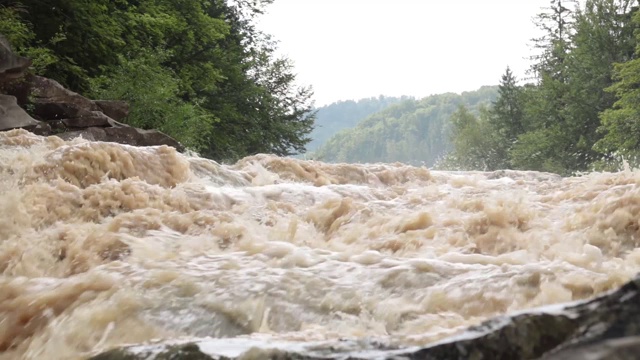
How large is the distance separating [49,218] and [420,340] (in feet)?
13.2

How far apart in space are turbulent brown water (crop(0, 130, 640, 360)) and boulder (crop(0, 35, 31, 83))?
6.52ft

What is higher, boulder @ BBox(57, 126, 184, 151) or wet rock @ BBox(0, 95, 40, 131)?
wet rock @ BBox(0, 95, 40, 131)

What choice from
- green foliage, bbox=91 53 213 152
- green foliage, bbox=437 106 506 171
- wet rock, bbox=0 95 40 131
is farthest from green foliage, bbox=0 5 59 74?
green foliage, bbox=437 106 506 171

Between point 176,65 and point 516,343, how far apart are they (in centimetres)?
1608

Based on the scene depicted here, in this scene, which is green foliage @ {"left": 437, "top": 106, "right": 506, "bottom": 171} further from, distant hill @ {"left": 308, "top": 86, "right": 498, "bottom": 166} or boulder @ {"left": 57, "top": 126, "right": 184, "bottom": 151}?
distant hill @ {"left": 308, "top": 86, "right": 498, "bottom": 166}

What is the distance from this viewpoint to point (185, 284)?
3393 millimetres

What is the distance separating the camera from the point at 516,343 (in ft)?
6.18

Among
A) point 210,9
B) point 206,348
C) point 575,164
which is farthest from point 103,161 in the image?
point 575,164

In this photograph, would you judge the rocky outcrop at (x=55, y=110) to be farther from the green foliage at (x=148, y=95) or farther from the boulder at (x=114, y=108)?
the green foliage at (x=148, y=95)

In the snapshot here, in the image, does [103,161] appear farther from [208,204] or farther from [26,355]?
[26,355]

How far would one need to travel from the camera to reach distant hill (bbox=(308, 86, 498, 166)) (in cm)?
11200

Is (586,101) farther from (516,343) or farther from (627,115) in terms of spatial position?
(516,343)

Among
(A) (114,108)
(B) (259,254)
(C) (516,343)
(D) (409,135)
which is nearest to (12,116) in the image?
(A) (114,108)

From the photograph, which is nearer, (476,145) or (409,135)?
(476,145)
